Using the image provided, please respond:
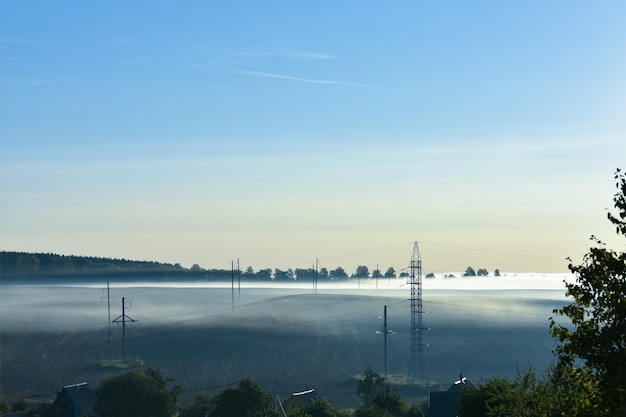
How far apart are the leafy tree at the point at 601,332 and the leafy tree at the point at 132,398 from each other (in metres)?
82.3

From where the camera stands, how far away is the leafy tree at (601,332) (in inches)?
860

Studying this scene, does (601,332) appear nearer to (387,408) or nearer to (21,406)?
(387,408)

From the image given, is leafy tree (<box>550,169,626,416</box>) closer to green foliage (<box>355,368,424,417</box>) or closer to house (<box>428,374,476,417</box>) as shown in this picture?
green foliage (<box>355,368,424,417</box>)

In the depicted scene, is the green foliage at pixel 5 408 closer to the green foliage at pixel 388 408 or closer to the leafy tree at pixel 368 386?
the green foliage at pixel 388 408

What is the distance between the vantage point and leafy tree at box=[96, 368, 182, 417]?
10050cm

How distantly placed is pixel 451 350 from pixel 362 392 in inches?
2175

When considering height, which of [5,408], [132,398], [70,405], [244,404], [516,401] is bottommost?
[5,408]

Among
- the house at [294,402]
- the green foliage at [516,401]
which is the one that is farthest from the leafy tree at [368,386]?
the green foliage at [516,401]

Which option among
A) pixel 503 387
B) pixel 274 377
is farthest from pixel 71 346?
pixel 503 387

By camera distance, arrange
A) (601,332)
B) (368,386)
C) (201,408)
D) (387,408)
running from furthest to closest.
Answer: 1. (368,386)
2. (201,408)
3. (387,408)
4. (601,332)

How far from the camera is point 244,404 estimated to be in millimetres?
96000

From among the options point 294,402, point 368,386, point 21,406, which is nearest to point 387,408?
point 294,402

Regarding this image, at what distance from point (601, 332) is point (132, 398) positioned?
8461 centimetres

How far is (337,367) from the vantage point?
157 metres
